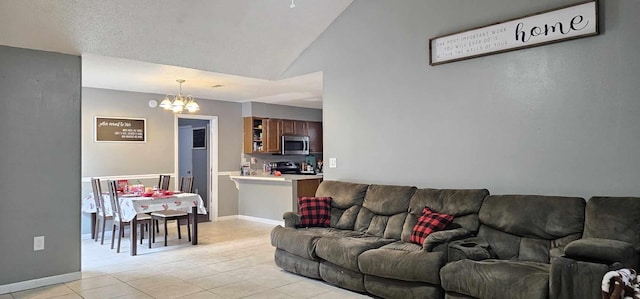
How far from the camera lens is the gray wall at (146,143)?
667 centimetres

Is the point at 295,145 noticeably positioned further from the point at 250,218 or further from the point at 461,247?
the point at 461,247

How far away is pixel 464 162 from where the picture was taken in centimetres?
411

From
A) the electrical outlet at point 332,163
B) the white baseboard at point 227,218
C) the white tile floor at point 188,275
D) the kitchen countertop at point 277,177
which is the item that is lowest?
the white tile floor at point 188,275

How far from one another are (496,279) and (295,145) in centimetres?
657

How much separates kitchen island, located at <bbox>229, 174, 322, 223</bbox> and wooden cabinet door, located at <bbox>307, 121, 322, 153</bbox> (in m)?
1.86

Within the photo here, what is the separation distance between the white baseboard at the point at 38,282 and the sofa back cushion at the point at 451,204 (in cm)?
330

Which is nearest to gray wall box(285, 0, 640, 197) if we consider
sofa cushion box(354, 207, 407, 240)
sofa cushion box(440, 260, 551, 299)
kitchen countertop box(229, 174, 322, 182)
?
sofa cushion box(354, 207, 407, 240)

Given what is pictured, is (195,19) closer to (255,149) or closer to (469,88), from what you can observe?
(469,88)

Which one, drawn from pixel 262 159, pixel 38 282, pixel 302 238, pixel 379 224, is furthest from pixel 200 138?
pixel 379 224

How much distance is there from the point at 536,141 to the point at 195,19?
346 cm

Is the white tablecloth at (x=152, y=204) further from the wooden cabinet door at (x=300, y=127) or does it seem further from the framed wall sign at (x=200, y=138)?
the wooden cabinet door at (x=300, y=127)

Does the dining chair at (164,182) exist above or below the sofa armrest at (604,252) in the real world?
above


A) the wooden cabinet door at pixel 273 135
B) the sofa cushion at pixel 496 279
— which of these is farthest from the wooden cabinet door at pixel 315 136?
the sofa cushion at pixel 496 279

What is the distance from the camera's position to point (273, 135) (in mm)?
8688
